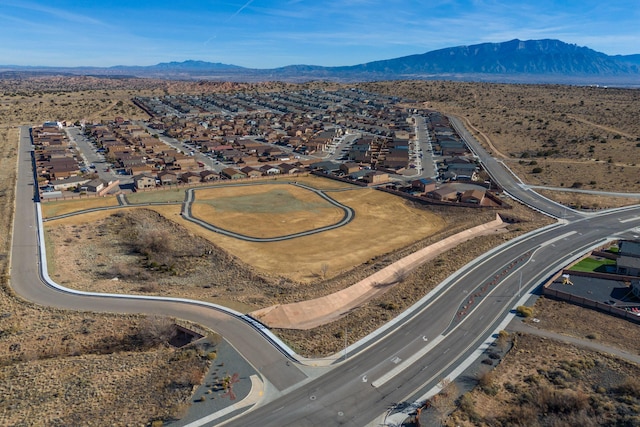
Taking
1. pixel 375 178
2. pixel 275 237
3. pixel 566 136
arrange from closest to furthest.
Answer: pixel 275 237, pixel 375 178, pixel 566 136

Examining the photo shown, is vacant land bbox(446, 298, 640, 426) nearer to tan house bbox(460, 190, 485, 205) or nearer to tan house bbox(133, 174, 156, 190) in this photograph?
tan house bbox(460, 190, 485, 205)

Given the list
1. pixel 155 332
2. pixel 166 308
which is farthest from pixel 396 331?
pixel 166 308

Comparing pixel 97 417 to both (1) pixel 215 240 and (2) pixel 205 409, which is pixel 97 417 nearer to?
(2) pixel 205 409

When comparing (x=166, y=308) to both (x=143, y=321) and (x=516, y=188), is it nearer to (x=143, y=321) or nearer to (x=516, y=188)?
(x=143, y=321)

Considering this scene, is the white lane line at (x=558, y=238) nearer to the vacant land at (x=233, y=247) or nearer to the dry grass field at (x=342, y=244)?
the vacant land at (x=233, y=247)

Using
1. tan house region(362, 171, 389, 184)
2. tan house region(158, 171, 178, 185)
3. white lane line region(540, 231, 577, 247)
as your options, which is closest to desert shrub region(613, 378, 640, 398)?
white lane line region(540, 231, 577, 247)

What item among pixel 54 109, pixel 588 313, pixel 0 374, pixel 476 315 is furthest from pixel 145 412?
pixel 54 109
